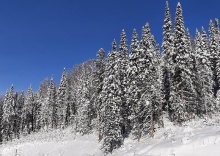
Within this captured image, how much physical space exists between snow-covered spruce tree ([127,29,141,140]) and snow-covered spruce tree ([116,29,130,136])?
2121 mm

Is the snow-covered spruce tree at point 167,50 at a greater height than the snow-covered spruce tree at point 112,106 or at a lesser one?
greater

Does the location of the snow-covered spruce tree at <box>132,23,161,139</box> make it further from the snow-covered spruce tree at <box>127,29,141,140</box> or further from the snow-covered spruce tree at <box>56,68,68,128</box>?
the snow-covered spruce tree at <box>56,68,68,128</box>

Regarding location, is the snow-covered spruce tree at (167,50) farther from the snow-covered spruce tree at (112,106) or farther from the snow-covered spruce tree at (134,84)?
the snow-covered spruce tree at (112,106)

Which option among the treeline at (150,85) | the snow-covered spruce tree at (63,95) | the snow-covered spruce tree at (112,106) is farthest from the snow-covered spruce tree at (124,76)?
the snow-covered spruce tree at (63,95)

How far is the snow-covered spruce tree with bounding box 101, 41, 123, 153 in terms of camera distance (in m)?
41.0

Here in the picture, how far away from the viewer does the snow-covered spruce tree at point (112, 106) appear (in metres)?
41.0

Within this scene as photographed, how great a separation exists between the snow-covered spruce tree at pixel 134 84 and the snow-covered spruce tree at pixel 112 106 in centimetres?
193

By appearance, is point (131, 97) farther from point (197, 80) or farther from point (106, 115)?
point (197, 80)

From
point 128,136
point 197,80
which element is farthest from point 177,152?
point 197,80

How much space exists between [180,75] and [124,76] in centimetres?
1081

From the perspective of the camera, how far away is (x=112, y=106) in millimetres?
43062

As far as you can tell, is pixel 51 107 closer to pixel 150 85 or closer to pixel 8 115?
pixel 8 115

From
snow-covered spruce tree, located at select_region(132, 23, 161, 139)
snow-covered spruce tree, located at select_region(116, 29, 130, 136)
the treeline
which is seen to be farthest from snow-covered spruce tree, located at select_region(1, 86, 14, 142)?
snow-covered spruce tree, located at select_region(132, 23, 161, 139)

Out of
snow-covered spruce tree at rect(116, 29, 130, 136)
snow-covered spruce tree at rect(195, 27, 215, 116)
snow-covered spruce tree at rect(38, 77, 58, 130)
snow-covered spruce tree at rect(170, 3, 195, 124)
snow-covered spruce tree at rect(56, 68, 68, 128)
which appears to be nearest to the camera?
snow-covered spruce tree at rect(170, 3, 195, 124)
